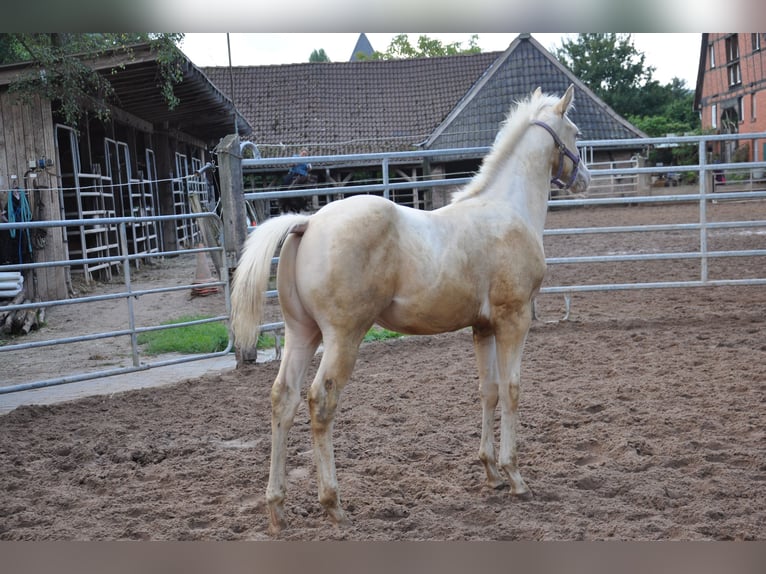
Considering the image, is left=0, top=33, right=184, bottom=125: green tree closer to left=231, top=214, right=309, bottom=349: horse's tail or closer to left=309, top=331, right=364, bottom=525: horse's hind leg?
left=231, top=214, right=309, bottom=349: horse's tail

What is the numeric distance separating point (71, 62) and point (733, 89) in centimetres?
3029

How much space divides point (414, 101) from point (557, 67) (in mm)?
4567

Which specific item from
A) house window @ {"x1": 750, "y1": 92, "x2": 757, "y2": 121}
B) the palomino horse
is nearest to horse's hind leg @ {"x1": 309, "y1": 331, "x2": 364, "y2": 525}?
the palomino horse

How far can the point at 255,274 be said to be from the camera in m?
2.86

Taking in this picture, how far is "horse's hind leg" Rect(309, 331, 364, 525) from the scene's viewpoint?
2.76 m

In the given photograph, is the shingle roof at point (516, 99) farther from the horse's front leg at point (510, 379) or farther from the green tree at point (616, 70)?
the green tree at point (616, 70)

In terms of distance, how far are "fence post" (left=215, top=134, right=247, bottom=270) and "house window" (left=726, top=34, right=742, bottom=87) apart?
30799 mm

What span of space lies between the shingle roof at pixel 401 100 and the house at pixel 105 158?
391cm

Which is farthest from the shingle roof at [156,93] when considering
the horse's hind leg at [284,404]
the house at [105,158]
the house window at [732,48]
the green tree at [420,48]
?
the green tree at [420,48]

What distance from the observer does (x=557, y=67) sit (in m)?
23.0

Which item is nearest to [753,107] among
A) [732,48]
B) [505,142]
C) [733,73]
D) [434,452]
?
[733,73]

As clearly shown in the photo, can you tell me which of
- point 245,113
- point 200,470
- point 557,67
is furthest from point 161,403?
point 557,67

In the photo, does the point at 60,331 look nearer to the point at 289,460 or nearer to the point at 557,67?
the point at 289,460

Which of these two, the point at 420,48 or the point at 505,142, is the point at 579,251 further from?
the point at 420,48
